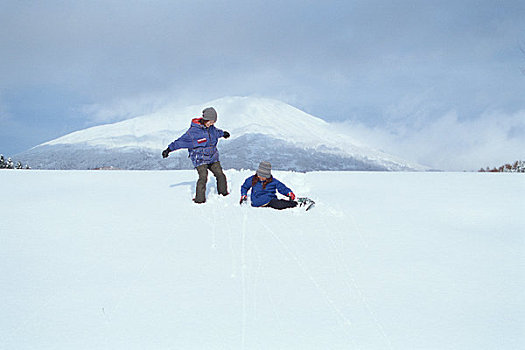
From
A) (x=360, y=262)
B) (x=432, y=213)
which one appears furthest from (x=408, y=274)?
(x=432, y=213)

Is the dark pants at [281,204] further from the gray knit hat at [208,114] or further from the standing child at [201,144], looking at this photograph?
the gray knit hat at [208,114]

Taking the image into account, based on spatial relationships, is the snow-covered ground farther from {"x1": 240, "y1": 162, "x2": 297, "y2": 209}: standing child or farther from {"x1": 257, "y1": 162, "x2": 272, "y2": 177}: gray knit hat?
{"x1": 257, "y1": 162, "x2": 272, "y2": 177}: gray knit hat

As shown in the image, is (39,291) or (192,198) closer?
(39,291)

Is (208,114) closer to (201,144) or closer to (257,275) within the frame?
(201,144)

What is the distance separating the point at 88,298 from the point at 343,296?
236 cm

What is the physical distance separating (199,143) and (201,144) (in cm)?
4

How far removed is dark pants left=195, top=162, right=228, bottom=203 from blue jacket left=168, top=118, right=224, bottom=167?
11 centimetres

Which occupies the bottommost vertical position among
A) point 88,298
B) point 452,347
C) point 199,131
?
point 452,347

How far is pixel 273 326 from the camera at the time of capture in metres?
2.95

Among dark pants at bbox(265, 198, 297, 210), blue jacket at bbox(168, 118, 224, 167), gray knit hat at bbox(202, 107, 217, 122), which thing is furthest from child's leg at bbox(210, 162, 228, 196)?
dark pants at bbox(265, 198, 297, 210)

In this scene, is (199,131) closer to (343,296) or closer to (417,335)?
(343,296)

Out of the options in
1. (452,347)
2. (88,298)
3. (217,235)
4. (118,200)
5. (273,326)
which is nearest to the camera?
(452,347)

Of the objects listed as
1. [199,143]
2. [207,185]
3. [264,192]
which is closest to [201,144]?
[199,143]

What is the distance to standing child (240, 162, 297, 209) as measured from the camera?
6520mm
